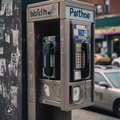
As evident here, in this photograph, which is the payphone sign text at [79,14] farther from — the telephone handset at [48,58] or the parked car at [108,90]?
the parked car at [108,90]

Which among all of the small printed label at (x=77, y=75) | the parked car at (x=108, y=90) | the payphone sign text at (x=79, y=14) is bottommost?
the parked car at (x=108, y=90)

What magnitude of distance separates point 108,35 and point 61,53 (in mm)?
28798

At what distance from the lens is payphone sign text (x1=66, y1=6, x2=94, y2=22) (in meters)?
3.61

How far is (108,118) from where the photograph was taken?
23.7ft

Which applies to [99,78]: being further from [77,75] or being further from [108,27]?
[108,27]

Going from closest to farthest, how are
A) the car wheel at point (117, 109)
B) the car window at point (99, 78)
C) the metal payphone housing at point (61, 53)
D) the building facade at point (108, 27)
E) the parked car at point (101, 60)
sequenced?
the metal payphone housing at point (61, 53), the car wheel at point (117, 109), the car window at point (99, 78), the parked car at point (101, 60), the building facade at point (108, 27)

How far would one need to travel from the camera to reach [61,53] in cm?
361

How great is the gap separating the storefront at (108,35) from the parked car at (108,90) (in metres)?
22.3

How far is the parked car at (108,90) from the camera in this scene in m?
7.70

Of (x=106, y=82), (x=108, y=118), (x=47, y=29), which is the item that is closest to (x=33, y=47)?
(x=47, y=29)

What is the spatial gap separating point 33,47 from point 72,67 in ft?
2.10

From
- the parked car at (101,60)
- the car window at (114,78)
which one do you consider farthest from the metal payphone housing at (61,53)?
the parked car at (101,60)

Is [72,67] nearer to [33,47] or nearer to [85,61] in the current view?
[85,61]

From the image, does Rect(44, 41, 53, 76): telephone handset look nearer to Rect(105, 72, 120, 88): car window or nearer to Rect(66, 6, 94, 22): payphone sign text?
Rect(66, 6, 94, 22): payphone sign text
